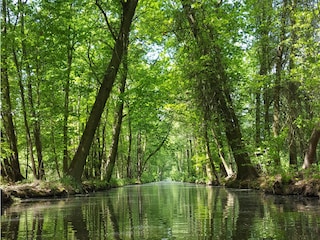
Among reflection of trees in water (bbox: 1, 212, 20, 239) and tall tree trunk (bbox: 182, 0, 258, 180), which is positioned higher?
tall tree trunk (bbox: 182, 0, 258, 180)

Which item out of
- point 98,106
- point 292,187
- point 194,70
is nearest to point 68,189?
point 98,106

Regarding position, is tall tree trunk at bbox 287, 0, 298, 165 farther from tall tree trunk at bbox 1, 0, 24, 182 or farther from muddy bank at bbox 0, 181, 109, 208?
tall tree trunk at bbox 1, 0, 24, 182

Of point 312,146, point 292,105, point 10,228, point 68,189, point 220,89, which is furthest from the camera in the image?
point 220,89

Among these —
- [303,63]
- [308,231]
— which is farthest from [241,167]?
[308,231]

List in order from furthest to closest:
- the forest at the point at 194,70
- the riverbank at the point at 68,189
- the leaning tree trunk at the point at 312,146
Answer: the forest at the point at 194,70
the leaning tree trunk at the point at 312,146
the riverbank at the point at 68,189

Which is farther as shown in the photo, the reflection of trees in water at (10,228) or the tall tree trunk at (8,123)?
the tall tree trunk at (8,123)

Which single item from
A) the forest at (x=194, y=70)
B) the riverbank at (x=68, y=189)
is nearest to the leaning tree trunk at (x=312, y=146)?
the forest at (x=194, y=70)

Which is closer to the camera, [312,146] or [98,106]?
[312,146]

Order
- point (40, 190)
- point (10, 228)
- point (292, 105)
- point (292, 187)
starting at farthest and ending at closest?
point (292, 105), point (40, 190), point (292, 187), point (10, 228)

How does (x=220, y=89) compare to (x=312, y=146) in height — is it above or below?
above

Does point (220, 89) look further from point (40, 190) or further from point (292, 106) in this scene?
point (40, 190)

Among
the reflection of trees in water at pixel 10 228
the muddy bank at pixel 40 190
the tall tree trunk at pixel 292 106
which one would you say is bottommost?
the reflection of trees in water at pixel 10 228

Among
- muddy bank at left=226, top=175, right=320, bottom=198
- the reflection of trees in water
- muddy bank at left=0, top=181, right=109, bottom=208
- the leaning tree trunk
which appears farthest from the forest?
the reflection of trees in water

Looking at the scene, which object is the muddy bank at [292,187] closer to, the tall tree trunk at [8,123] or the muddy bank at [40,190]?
the muddy bank at [40,190]
